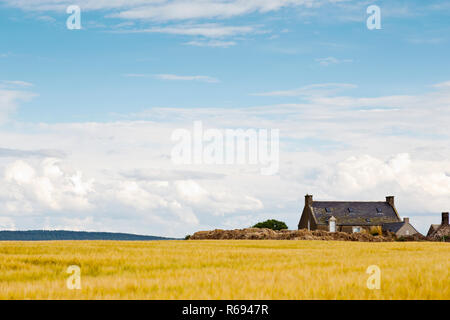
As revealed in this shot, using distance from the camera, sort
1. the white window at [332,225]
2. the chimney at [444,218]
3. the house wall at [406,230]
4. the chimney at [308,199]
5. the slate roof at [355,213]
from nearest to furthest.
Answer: the house wall at [406,230] < the white window at [332,225] < the slate roof at [355,213] < the chimney at [308,199] < the chimney at [444,218]

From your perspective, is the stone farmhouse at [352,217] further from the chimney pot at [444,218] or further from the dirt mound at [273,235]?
the dirt mound at [273,235]

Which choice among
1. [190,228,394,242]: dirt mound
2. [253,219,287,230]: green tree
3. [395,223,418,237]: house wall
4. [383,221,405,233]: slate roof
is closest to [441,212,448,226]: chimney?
[395,223,418,237]: house wall

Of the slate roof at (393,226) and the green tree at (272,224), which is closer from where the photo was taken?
the slate roof at (393,226)

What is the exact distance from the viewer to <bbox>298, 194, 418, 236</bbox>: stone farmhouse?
328ft

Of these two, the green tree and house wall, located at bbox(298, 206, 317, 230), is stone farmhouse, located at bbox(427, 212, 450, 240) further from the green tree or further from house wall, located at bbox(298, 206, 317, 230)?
the green tree

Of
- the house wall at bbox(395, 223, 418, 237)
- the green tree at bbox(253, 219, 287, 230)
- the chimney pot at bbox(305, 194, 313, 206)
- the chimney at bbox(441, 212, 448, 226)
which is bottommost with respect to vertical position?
the house wall at bbox(395, 223, 418, 237)

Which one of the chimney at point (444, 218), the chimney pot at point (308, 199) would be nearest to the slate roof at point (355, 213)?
the chimney pot at point (308, 199)

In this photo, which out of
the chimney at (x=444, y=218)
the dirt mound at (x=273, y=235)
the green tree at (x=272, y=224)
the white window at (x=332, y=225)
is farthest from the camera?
the chimney at (x=444, y=218)

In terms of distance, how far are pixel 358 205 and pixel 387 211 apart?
19.1 feet

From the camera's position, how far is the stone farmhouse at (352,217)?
10012cm

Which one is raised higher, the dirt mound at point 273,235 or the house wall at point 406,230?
the house wall at point 406,230

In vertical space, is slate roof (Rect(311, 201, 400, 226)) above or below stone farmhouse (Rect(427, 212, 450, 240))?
above
